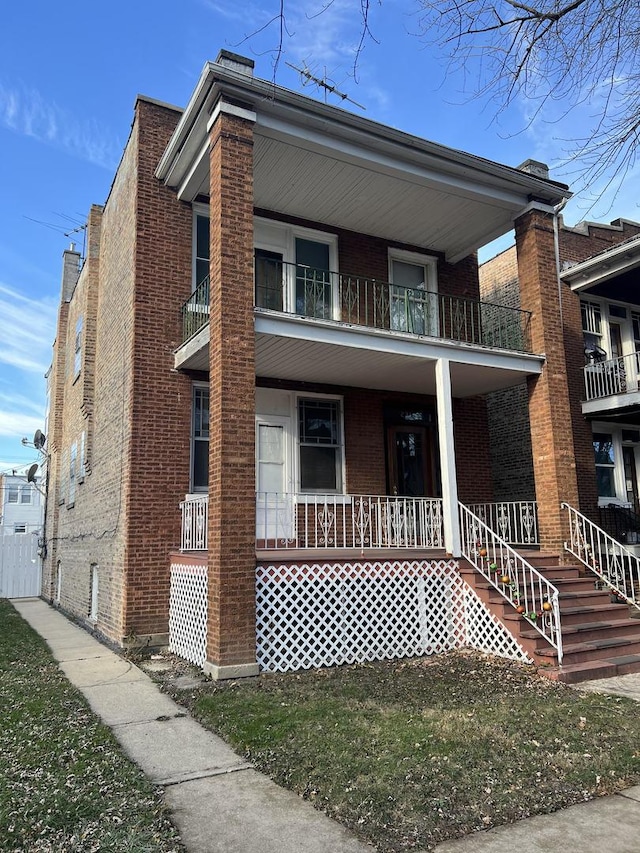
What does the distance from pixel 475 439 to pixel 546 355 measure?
8.14 ft

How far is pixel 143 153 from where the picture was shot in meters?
10.2

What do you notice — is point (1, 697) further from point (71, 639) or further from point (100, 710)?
point (71, 639)

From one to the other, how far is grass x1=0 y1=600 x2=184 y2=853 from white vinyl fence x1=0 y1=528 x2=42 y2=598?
1597 centimetres

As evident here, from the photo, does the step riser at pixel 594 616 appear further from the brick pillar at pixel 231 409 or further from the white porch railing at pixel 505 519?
the brick pillar at pixel 231 409

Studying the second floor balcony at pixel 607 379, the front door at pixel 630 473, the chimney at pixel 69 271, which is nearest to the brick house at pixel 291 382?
the second floor balcony at pixel 607 379

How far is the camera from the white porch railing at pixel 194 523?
8.71 metres

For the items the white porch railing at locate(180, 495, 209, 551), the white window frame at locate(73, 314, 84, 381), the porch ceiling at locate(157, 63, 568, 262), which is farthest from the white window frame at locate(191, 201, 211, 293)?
the white window frame at locate(73, 314, 84, 381)

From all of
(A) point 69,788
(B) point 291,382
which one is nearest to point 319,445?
(B) point 291,382

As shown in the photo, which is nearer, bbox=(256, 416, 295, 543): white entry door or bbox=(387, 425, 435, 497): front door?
bbox=(256, 416, 295, 543): white entry door

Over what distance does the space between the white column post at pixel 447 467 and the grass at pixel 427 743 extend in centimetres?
227

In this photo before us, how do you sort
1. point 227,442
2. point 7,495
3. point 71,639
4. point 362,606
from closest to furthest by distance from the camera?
point 227,442, point 362,606, point 71,639, point 7,495

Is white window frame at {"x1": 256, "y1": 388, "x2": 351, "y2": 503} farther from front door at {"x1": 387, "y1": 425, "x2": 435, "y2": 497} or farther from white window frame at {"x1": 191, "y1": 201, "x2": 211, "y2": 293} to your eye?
white window frame at {"x1": 191, "y1": 201, "x2": 211, "y2": 293}

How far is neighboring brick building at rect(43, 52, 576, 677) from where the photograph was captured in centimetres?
807

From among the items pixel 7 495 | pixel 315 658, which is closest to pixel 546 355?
pixel 315 658
